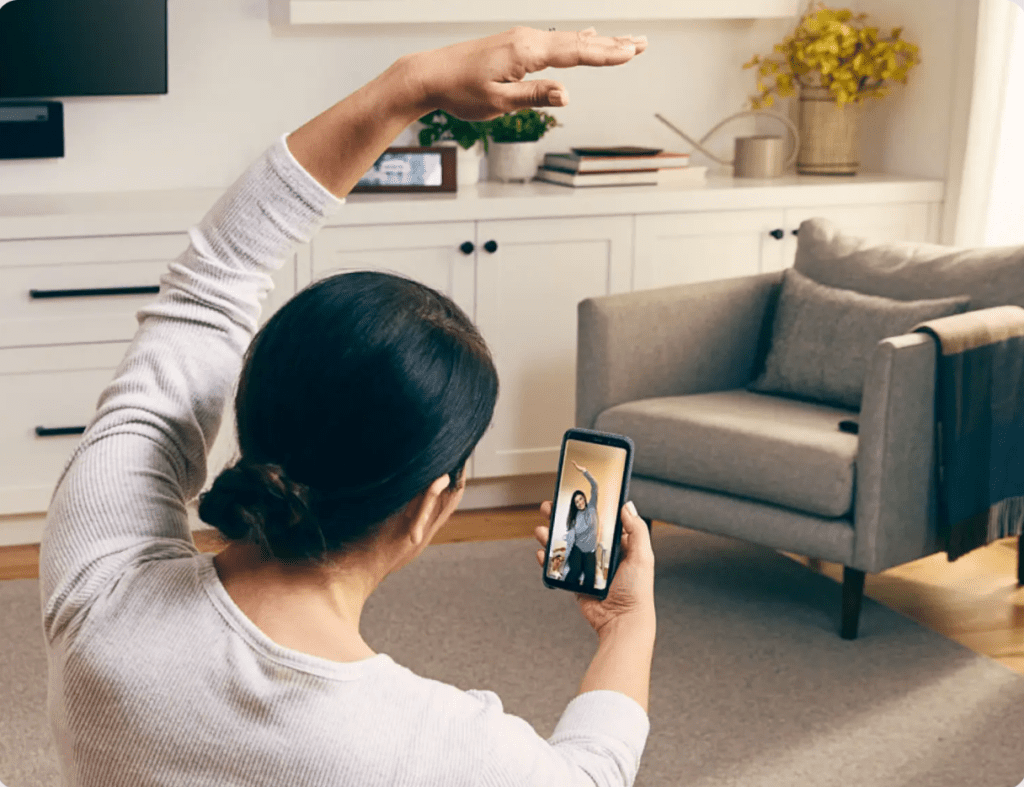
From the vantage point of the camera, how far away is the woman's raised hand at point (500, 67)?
2.71ft

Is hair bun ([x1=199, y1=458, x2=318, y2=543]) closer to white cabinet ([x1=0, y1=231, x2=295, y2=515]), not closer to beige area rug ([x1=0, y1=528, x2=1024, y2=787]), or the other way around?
beige area rug ([x1=0, y1=528, x2=1024, y2=787])

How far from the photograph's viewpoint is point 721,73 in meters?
4.24

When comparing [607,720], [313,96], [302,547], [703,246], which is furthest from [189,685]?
[313,96]

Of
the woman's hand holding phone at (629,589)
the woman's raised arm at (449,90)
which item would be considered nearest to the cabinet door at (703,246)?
the woman's hand holding phone at (629,589)

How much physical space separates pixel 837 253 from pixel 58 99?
208 centimetres

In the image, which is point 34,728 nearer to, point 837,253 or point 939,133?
point 837,253

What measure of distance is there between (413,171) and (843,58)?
1.37 meters

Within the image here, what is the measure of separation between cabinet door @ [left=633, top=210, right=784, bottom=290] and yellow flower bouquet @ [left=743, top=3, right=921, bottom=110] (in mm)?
498

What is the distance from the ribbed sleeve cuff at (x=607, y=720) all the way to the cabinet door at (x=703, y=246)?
292 cm

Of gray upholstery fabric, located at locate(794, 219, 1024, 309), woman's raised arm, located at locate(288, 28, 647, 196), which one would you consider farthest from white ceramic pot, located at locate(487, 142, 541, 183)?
woman's raised arm, located at locate(288, 28, 647, 196)

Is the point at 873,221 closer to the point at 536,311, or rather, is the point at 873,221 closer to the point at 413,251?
the point at 536,311

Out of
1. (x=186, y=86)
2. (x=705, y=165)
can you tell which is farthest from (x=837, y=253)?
(x=186, y=86)

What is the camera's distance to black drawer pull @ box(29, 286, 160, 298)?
10.5 feet

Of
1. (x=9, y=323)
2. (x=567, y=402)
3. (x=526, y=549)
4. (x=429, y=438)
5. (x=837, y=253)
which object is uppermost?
(x=429, y=438)
